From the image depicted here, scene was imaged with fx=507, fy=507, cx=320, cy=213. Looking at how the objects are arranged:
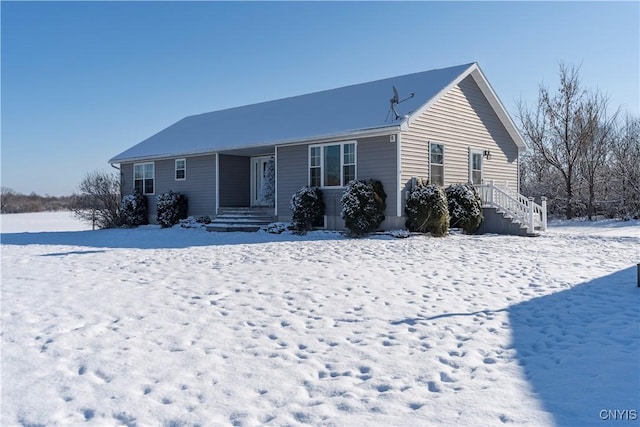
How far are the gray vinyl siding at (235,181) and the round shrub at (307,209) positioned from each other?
492 cm

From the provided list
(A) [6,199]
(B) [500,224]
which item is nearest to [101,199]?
(B) [500,224]

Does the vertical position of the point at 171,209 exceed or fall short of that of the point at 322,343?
it exceeds it

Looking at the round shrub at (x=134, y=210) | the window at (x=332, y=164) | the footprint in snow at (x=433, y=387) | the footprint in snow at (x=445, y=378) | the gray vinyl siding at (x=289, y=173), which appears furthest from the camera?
the round shrub at (x=134, y=210)

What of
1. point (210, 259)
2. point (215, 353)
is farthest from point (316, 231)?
point (215, 353)

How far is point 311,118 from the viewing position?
1895 cm

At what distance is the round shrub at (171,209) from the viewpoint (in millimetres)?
21594

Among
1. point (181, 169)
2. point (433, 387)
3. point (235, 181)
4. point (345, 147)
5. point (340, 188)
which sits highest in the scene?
point (345, 147)

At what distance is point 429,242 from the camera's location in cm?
1357

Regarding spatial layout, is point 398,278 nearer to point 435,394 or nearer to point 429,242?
point 435,394

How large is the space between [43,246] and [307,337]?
12.1 m

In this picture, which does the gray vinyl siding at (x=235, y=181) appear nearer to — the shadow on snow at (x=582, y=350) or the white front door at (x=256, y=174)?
the white front door at (x=256, y=174)

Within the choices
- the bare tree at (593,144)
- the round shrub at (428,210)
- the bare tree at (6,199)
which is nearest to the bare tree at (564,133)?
the bare tree at (593,144)

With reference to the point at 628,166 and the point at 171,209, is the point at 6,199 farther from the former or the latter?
the point at 628,166

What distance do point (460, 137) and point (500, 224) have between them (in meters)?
3.49
